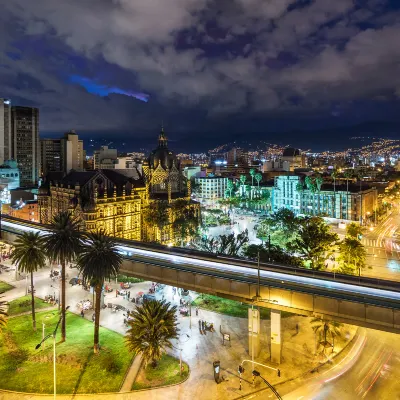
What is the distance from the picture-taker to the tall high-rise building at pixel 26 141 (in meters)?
190

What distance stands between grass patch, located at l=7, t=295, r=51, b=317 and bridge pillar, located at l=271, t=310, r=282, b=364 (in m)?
38.8

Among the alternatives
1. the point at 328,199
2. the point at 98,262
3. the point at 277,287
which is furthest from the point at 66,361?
the point at 328,199

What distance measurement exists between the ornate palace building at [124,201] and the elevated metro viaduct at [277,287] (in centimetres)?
4121

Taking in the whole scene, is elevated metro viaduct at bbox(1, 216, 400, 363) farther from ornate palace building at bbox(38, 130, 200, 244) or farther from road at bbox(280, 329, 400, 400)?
ornate palace building at bbox(38, 130, 200, 244)

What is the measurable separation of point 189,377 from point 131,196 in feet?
213

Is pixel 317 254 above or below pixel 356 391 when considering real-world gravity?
above

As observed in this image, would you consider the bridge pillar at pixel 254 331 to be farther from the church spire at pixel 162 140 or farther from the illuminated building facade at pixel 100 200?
the church spire at pixel 162 140

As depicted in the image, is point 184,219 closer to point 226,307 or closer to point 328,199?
point 226,307

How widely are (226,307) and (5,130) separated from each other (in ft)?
583

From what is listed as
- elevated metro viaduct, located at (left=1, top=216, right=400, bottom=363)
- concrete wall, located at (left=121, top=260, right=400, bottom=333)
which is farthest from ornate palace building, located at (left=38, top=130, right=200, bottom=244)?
concrete wall, located at (left=121, top=260, right=400, bottom=333)

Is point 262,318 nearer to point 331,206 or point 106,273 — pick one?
point 106,273

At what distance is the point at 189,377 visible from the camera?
120ft

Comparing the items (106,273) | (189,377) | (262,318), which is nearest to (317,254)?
(262,318)

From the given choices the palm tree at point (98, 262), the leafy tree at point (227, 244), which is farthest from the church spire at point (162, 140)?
the palm tree at point (98, 262)
